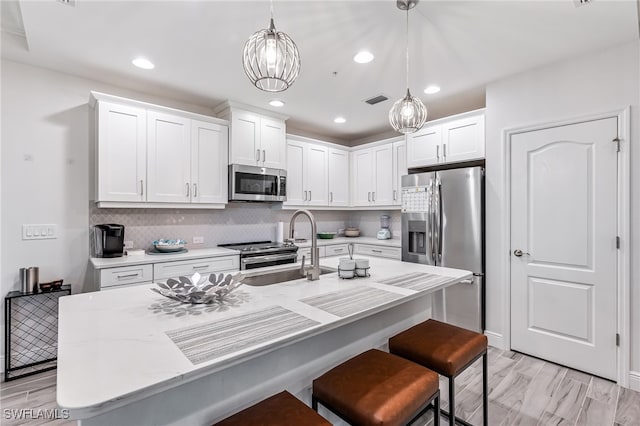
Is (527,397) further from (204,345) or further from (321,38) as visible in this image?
(321,38)

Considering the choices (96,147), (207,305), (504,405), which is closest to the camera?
(207,305)

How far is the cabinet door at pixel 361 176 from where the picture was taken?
4.69 m

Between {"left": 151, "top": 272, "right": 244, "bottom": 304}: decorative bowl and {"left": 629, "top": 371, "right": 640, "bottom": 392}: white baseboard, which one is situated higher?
{"left": 151, "top": 272, "right": 244, "bottom": 304}: decorative bowl

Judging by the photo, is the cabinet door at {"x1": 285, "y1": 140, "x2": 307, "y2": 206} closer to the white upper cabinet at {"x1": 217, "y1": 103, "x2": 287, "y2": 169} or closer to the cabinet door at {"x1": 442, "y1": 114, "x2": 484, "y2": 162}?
the white upper cabinet at {"x1": 217, "y1": 103, "x2": 287, "y2": 169}

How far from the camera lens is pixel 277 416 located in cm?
105

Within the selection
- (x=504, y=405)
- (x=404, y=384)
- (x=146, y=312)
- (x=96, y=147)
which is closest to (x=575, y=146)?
(x=504, y=405)

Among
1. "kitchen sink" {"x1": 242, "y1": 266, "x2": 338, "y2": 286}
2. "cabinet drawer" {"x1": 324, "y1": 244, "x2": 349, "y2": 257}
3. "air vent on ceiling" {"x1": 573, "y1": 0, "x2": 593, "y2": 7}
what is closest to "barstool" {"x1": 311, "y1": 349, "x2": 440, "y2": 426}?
"kitchen sink" {"x1": 242, "y1": 266, "x2": 338, "y2": 286}

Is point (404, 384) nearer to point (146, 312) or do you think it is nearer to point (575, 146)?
point (146, 312)

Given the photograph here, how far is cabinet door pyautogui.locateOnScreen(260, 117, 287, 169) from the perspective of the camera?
383cm

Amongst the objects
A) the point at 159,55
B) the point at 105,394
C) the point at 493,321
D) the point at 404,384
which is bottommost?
the point at 493,321

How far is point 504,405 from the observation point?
2.16m

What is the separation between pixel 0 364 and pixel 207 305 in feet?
8.64

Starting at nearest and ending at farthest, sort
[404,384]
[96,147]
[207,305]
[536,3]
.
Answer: [404,384] < [207,305] < [536,3] < [96,147]

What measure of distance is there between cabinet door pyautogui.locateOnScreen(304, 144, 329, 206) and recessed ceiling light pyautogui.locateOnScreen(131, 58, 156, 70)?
221 cm
